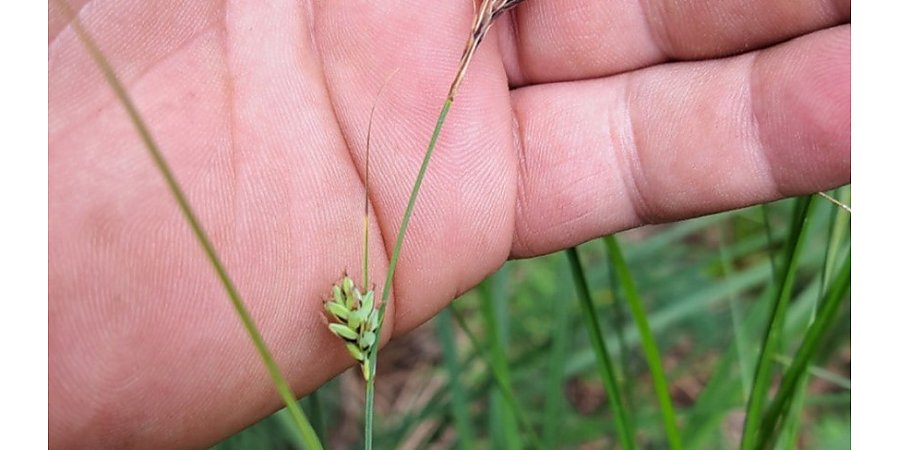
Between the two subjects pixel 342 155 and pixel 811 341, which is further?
pixel 342 155

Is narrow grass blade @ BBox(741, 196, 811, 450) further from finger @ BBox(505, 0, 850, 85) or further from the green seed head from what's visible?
the green seed head

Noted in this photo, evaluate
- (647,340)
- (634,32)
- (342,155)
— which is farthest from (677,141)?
(342,155)

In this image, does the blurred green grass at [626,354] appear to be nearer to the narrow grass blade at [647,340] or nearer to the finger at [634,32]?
the narrow grass blade at [647,340]

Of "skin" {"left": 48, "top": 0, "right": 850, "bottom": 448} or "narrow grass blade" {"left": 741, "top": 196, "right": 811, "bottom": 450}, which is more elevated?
"skin" {"left": 48, "top": 0, "right": 850, "bottom": 448}

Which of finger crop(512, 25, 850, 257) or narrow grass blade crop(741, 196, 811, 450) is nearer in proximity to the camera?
narrow grass blade crop(741, 196, 811, 450)

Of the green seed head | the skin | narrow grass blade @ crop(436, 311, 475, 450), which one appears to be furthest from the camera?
narrow grass blade @ crop(436, 311, 475, 450)

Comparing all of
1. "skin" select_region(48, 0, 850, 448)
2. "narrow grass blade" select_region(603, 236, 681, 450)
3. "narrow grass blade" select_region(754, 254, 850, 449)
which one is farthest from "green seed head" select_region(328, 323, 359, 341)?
"narrow grass blade" select_region(754, 254, 850, 449)

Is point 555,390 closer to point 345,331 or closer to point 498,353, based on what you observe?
point 498,353

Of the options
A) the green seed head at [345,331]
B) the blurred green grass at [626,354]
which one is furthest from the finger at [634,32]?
the green seed head at [345,331]
